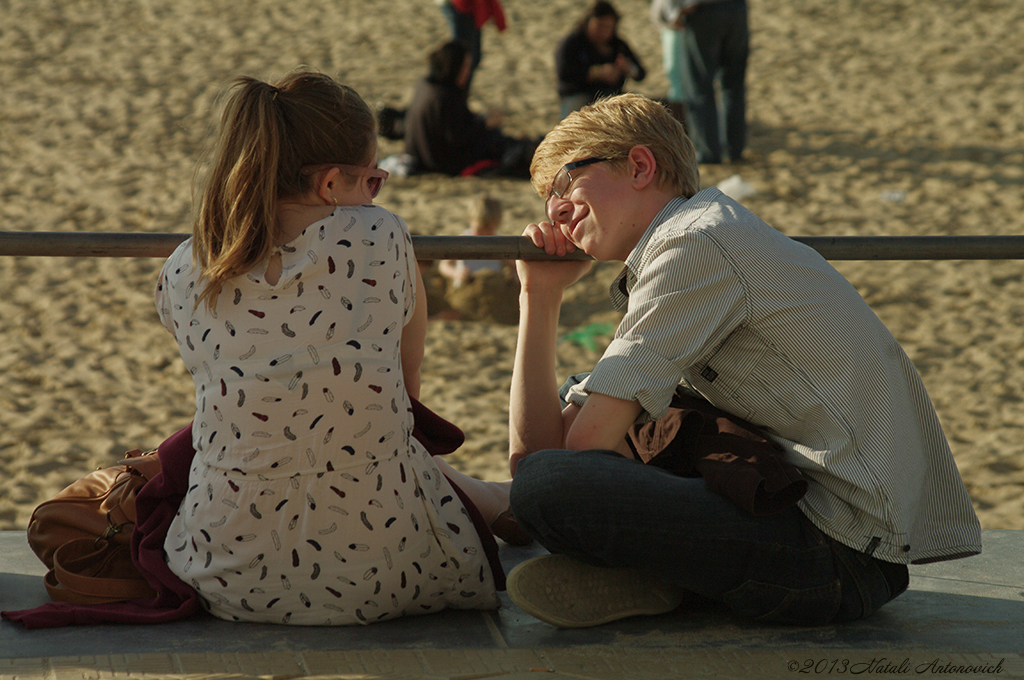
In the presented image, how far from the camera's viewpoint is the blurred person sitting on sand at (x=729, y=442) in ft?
5.83

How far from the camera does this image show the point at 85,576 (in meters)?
1.96

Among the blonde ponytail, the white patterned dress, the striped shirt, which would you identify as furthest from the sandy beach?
the striped shirt

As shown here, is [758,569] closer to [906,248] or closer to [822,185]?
[906,248]

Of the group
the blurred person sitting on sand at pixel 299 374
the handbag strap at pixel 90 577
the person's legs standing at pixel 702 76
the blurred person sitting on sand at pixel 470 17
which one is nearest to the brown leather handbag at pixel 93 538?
the handbag strap at pixel 90 577

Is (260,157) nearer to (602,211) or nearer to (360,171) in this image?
(360,171)

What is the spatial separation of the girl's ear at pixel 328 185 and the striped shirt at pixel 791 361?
548 mm

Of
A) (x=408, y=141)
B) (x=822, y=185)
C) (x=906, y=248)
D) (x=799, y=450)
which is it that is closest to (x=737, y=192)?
(x=822, y=185)

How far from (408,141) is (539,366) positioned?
642 centimetres

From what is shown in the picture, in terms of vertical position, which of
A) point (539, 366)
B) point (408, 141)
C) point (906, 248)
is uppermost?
point (906, 248)

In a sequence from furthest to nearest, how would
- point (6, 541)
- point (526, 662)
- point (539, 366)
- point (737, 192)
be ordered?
1. point (737, 192)
2. point (6, 541)
3. point (539, 366)
4. point (526, 662)

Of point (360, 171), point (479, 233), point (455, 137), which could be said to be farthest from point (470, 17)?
point (360, 171)

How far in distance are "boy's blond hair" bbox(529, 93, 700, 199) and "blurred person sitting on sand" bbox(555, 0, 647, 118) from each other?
253 inches

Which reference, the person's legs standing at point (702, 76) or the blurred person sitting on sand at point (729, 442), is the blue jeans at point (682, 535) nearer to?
the blurred person sitting on sand at point (729, 442)

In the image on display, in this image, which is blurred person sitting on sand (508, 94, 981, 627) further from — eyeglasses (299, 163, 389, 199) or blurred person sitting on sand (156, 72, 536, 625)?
eyeglasses (299, 163, 389, 199)
